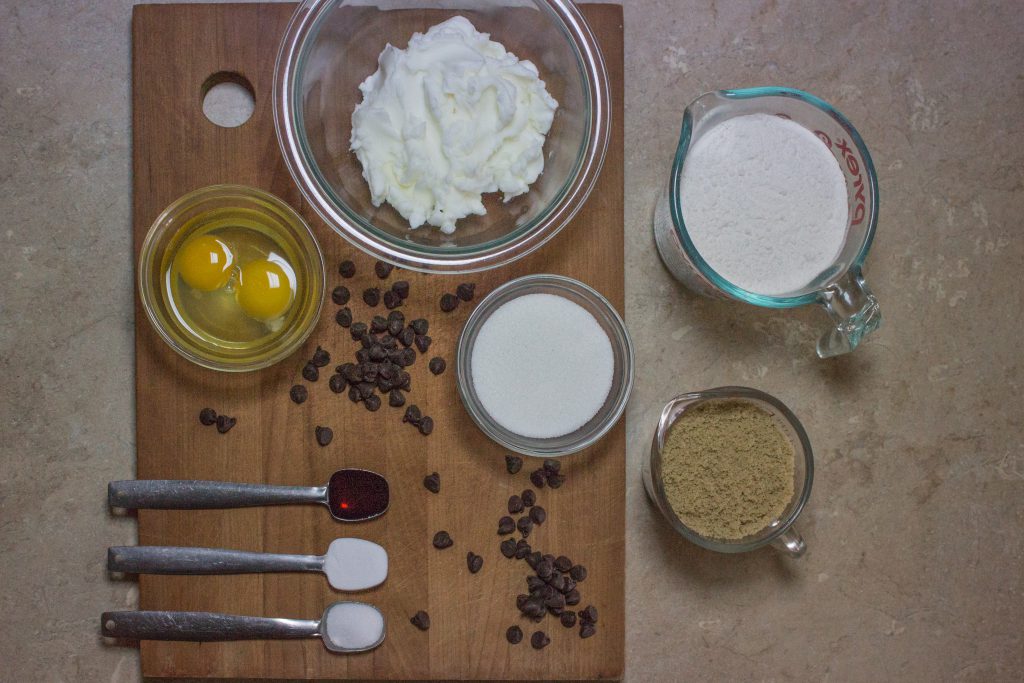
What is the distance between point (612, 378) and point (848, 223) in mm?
526

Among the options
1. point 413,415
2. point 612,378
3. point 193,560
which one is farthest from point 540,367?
point 193,560

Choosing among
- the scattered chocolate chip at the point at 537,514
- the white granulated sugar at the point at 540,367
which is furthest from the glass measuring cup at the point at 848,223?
the scattered chocolate chip at the point at 537,514

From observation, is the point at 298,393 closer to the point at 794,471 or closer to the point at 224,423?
the point at 224,423

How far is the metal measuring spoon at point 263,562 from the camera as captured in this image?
1417 millimetres

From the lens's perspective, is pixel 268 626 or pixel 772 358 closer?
pixel 268 626

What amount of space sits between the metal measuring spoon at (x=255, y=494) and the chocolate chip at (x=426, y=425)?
115mm

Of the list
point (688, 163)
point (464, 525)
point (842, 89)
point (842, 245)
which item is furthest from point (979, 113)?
point (464, 525)

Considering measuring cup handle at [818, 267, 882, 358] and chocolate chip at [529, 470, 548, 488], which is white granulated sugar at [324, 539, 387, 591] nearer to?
chocolate chip at [529, 470, 548, 488]

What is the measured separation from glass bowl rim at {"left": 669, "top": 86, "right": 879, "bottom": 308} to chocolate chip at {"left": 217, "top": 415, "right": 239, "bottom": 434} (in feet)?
2.89

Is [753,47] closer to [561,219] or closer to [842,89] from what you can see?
[842,89]

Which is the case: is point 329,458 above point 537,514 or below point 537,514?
above

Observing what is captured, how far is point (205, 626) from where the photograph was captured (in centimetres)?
141

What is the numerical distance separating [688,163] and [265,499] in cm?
99

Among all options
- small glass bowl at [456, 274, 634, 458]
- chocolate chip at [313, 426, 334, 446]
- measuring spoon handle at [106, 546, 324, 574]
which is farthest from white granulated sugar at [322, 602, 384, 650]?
small glass bowl at [456, 274, 634, 458]
